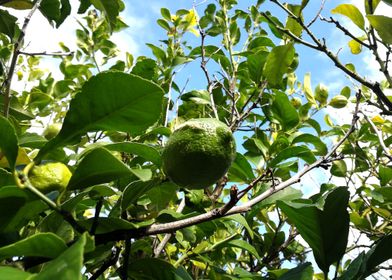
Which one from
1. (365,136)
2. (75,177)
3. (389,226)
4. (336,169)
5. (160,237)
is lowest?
(160,237)

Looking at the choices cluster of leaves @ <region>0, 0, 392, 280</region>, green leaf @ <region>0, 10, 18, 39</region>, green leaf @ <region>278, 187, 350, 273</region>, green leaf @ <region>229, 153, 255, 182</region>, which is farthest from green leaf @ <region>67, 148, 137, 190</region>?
green leaf @ <region>0, 10, 18, 39</region>

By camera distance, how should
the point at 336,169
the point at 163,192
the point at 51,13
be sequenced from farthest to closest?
the point at 336,169 → the point at 51,13 → the point at 163,192

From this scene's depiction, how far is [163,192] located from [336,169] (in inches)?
50.2

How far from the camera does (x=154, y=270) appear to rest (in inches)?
34.2

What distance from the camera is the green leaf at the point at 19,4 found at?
149cm

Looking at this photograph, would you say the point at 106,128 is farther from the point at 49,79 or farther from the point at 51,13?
the point at 49,79

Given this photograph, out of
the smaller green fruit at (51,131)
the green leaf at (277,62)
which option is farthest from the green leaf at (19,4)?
the green leaf at (277,62)

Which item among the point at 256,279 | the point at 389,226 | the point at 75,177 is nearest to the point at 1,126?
the point at 75,177

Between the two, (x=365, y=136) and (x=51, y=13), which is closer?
(x=51, y=13)

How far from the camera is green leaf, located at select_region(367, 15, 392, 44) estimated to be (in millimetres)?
1195

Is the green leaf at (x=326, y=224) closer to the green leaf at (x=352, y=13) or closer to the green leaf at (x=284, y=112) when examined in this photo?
the green leaf at (x=284, y=112)

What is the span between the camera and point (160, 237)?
157 centimetres

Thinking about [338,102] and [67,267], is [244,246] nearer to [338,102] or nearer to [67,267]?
[67,267]

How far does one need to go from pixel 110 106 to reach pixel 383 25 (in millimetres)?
878
